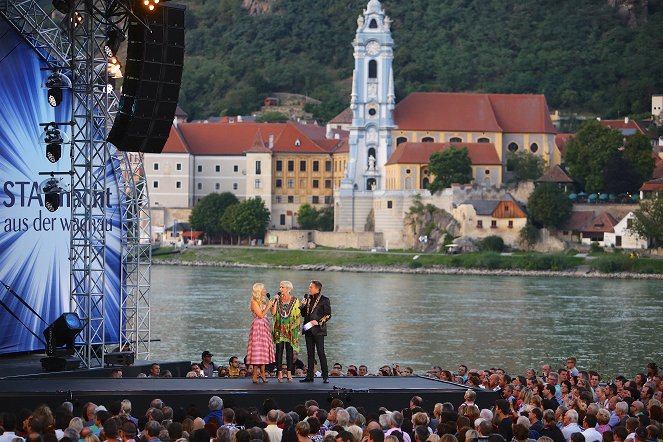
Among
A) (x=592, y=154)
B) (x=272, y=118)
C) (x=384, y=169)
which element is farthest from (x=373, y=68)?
(x=272, y=118)

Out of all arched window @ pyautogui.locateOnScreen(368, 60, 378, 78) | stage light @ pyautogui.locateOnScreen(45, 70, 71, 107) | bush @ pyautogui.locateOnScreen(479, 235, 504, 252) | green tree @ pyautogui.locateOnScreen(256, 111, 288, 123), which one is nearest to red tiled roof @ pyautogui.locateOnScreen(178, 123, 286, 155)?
arched window @ pyautogui.locateOnScreen(368, 60, 378, 78)

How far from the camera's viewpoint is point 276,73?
150m

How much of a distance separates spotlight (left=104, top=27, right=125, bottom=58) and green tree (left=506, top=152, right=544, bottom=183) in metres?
74.7

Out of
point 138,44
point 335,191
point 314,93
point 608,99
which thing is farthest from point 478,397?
point 314,93

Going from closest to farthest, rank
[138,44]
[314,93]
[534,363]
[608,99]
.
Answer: [138,44], [534,363], [608,99], [314,93]

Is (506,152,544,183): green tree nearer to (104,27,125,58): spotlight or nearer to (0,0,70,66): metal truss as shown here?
(0,0,70,66): metal truss

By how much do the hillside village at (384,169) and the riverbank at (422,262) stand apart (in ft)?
11.4

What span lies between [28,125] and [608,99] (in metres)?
112

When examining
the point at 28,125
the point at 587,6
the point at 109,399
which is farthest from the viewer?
the point at 587,6

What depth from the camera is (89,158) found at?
22750mm

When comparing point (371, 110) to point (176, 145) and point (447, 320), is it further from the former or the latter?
point (447, 320)

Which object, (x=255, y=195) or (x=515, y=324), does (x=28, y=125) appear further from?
(x=255, y=195)

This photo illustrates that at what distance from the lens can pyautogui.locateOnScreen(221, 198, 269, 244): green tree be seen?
101625mm

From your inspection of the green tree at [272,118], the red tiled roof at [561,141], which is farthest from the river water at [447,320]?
the green tree at [272,118]
